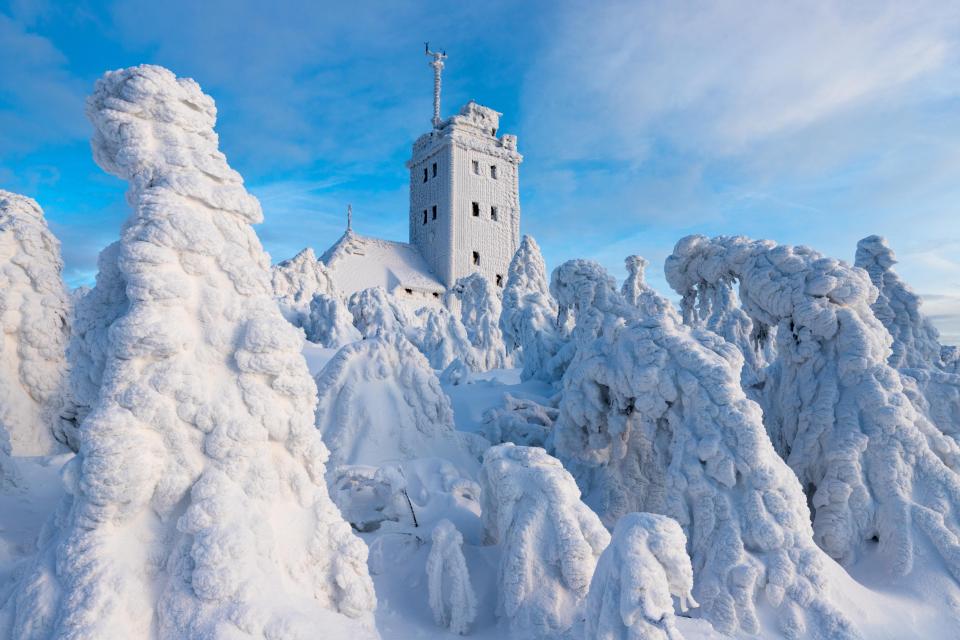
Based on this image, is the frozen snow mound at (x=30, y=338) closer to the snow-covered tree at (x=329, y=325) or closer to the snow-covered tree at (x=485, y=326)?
the snow-covered tree at (x=329, y=325)

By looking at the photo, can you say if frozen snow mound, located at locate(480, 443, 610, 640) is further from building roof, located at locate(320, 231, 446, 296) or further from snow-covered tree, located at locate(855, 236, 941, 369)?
building roof, located at locate(320, 231, 446, 296)

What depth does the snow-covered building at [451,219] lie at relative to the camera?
111 ft

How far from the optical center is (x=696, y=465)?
16.3 ft

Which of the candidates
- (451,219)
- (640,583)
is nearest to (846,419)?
(640,583)

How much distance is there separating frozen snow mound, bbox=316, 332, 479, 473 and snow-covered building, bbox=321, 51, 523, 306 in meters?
24.9

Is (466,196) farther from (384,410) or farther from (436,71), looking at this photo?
(384,410)

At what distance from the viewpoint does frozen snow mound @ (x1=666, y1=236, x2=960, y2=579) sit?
17.9ft

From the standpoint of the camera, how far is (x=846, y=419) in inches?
241

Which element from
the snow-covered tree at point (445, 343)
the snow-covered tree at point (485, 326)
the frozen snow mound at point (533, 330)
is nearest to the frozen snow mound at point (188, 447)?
the frozen snow mound at point (533, 330)

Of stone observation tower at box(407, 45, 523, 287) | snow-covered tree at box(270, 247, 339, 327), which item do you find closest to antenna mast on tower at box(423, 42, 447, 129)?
stone observation tower at box(407, 45, 523, 287)

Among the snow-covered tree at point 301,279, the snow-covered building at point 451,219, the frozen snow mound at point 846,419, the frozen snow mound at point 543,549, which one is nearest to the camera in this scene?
the frozen snow mound at point 543,549

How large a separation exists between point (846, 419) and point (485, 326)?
17540 mm

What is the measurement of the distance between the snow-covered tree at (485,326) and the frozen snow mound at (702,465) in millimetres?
15202

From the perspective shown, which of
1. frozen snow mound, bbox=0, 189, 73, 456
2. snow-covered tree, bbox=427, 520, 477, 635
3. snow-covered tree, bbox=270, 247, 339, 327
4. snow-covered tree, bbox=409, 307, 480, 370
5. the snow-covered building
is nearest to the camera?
snow-covered tree, bbox=427, 520, 477, 635
